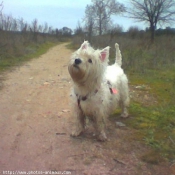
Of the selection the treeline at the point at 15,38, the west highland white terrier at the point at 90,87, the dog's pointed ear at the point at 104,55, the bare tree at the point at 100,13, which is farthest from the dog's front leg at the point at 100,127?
the bare tree at the point at 100,13

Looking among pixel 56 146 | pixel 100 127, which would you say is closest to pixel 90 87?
pixel 100 127

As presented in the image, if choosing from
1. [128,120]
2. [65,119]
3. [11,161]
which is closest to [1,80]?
[65,119]

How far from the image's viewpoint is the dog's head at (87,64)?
158 inches

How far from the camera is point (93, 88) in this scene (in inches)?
172

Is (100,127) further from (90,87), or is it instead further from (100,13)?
(100,13)

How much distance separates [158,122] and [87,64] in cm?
209

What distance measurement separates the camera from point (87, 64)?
4.11 metres

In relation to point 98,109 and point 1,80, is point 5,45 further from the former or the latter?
point 98,109

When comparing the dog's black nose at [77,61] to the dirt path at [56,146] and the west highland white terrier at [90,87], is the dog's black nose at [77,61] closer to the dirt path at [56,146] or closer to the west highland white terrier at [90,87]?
the west highland white terrier at [90,87]

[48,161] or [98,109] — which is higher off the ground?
[98,109]

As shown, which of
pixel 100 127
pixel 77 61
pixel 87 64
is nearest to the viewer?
pixel 77 61

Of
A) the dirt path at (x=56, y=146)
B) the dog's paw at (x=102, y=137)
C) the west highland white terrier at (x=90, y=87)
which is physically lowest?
the dirt path at (x=56, y=146)

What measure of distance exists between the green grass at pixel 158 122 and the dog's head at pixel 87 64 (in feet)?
4.48

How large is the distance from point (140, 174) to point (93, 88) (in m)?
1.50
